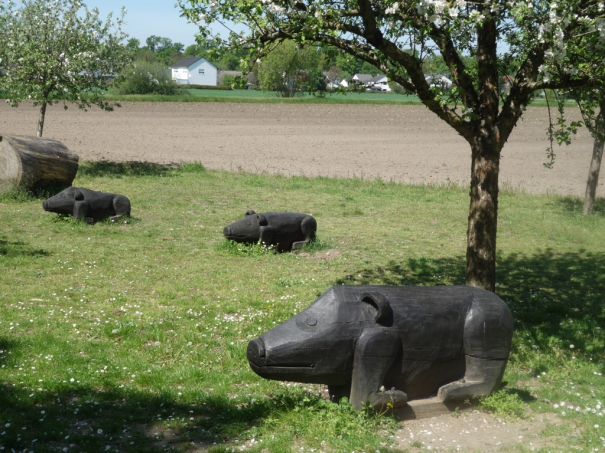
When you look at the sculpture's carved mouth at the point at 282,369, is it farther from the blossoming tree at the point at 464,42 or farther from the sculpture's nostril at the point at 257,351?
the blossoming tree at the point at 464,42

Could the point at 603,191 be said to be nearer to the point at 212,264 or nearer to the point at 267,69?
the point at 212,264

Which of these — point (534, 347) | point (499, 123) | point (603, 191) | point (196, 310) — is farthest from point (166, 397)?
point (603, 191)

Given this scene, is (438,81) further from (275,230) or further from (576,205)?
(576,205)

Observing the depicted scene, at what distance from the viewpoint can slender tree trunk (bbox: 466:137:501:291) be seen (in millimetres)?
8156

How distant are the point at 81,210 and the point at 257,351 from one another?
31.6 feet

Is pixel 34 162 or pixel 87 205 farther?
pixel 34 162

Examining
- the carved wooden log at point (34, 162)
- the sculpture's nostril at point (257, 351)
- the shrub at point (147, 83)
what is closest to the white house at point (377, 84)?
the sculpture's nostril at point (257, 351)

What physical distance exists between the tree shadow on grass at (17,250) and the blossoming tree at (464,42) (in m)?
5.72

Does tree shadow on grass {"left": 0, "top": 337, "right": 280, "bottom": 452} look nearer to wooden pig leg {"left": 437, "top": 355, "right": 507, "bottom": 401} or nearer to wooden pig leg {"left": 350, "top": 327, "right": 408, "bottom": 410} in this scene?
wooden pig leg {"left": 350, "top": 327, "right": 408, "bottom": 410}

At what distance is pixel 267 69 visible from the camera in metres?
66.4

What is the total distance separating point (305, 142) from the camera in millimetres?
32000

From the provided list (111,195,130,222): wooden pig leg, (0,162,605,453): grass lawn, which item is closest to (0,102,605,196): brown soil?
(0,162,605,453): grass lawn

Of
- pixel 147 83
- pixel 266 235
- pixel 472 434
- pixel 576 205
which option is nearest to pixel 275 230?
pixel 266 235

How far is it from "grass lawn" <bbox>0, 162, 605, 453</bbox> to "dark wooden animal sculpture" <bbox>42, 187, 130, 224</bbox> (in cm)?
34
